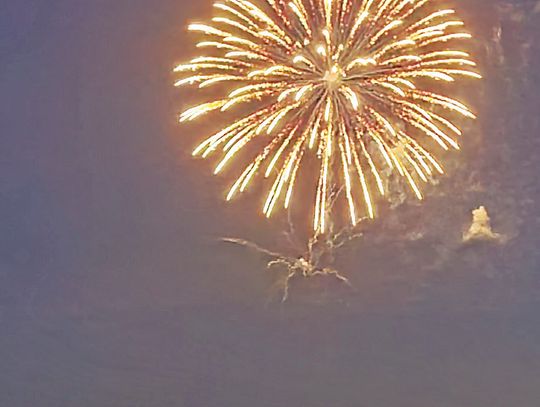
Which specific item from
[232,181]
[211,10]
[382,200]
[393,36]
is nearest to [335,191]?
[382,200]

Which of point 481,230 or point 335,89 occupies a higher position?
point 335,89

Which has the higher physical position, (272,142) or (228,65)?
(228,65)

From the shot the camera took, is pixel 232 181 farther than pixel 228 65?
Yes

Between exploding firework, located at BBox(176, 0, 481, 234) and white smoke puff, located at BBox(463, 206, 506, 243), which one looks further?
white smoke puff, located at BBox(463, 206, 506, 243)

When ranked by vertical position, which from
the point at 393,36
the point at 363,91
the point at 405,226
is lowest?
the point at 405,226

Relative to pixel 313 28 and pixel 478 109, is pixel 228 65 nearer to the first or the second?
pixel 313 28

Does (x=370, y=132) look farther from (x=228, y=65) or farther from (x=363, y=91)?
(x=228, y=65)

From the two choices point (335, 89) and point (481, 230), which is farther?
point (481, 230)
